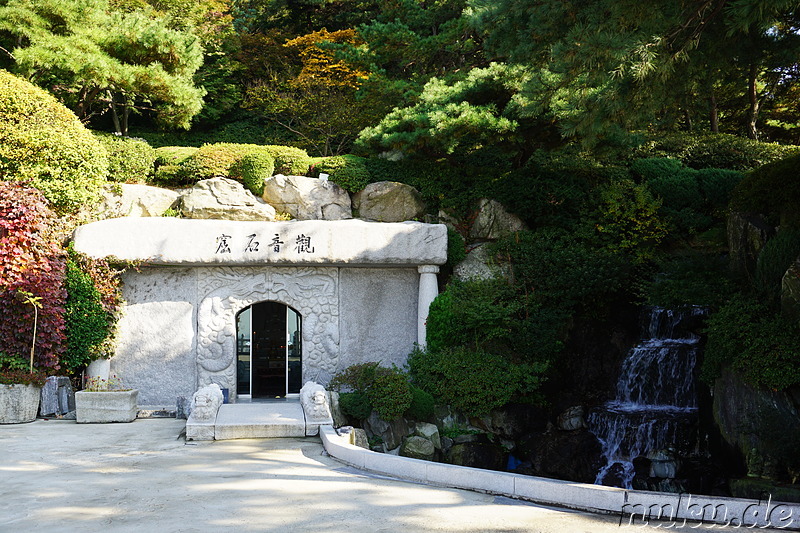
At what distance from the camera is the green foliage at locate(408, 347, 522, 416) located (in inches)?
451

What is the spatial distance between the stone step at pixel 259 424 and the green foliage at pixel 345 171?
5.76 meters

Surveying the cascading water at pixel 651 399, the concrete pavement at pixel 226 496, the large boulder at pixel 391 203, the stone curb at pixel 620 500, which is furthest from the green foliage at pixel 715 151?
the concrete pavement at pixel 226 496

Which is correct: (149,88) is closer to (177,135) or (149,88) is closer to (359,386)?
(177,135)

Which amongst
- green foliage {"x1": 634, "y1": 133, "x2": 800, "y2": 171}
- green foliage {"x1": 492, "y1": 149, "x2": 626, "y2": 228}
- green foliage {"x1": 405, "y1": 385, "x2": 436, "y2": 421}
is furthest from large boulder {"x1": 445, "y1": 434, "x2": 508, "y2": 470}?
green foliage {"x1": 634, "y1": 133, "x2": 800, "y2": 171}

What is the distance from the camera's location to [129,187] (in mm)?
13523

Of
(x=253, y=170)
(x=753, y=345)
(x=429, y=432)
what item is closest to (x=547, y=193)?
(x=753, y=345)

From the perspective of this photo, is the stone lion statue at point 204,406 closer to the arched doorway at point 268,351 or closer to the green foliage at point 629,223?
the arched doorway at point 268,351

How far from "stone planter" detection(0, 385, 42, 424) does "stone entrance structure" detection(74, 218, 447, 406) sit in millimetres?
1980

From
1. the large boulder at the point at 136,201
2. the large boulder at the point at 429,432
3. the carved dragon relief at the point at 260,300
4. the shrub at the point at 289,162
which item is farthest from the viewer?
the shrub at the point at 289,162

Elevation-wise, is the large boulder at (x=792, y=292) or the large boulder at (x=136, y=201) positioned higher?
the large boulder at (x=136, y=201)

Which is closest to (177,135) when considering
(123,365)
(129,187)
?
(129,187)

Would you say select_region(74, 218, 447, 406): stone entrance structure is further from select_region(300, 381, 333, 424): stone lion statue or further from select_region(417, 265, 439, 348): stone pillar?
select_region(300, 381, 333, 424): stone lion statue

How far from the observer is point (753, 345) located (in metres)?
9.36

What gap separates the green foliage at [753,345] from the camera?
29.4ft
